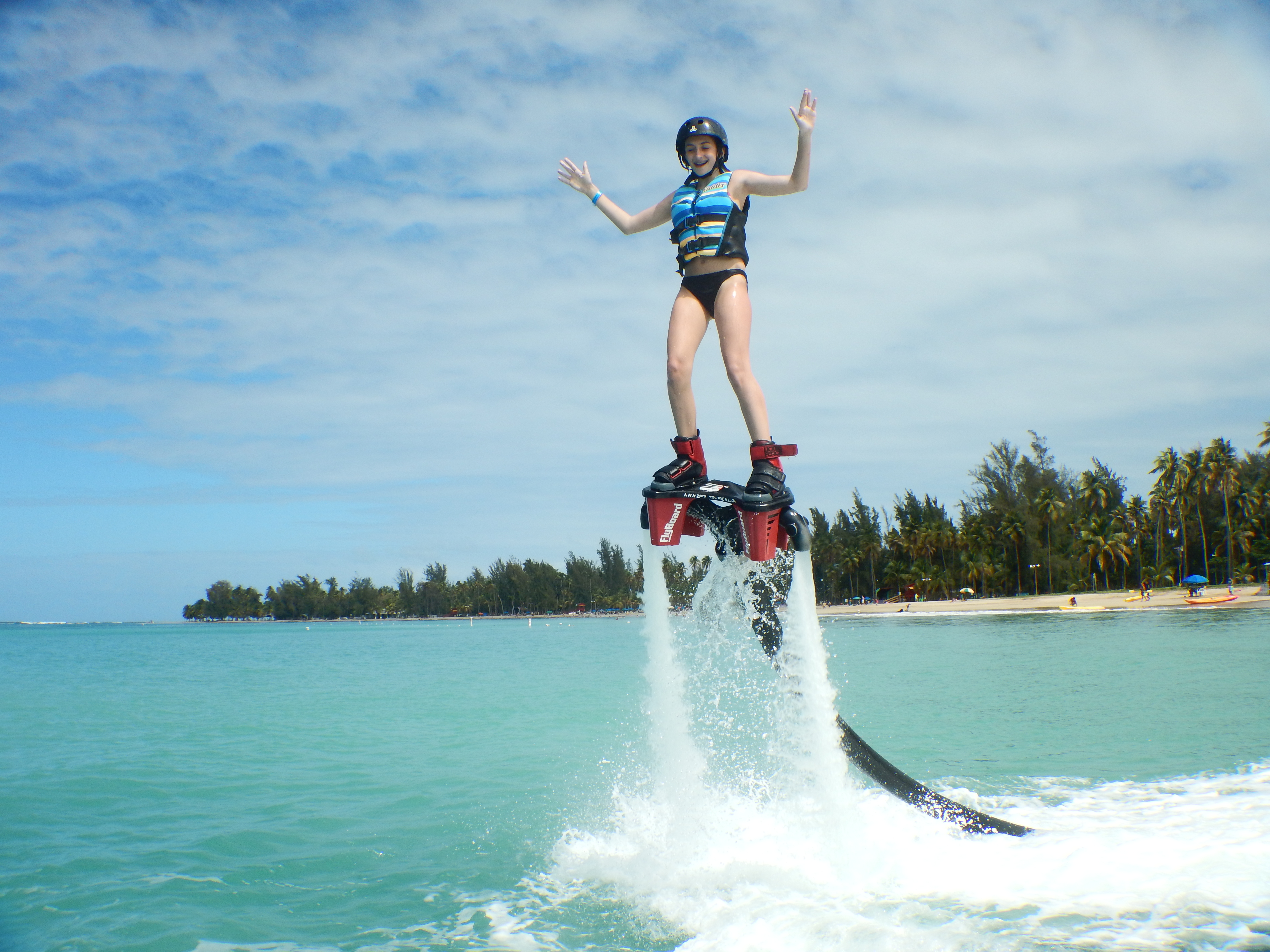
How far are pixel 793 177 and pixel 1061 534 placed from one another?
290 feet

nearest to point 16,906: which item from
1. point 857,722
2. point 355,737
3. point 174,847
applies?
point 174,847

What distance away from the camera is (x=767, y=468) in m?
5.70

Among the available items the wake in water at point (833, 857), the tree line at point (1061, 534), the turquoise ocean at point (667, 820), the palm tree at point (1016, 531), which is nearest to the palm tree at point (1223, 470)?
the tree line at point (1061, 534)

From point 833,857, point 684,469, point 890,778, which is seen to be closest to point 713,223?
point 684,469

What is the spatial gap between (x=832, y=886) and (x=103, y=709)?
93.6ft

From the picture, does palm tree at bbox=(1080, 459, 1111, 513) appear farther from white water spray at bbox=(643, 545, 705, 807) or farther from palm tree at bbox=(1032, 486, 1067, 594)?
white water spray at bbox=(643, 545, 705, 807)

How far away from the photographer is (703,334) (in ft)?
19.5

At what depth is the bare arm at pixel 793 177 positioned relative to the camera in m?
5.32

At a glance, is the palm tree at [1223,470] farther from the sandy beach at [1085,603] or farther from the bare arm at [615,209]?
the bare arm at [615,209]

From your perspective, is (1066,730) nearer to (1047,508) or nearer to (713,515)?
(713,515)

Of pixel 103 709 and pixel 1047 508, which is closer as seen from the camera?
pixel 103 709

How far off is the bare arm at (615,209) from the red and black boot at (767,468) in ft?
5.80

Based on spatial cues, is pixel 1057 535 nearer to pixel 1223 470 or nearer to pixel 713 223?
pixel 1223 470

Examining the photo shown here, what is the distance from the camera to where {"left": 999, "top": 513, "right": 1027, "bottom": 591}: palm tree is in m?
84.6
